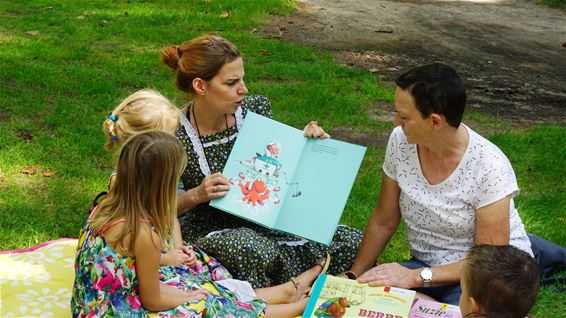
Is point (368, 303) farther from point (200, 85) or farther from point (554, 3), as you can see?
point (554, 3)

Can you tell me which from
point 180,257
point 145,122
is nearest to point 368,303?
point 180,257

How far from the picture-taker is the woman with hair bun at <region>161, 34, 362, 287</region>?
3781 millimetres

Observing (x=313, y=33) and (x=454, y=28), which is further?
(x=454, y=28)

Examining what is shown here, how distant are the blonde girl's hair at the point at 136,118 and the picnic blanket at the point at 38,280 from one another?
749 mm

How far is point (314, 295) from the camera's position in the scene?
11.6ft

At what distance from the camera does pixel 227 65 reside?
12.8 feet

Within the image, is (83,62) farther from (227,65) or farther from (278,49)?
(227,65)

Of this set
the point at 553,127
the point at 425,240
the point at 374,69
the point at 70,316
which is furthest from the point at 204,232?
the point at 374,69

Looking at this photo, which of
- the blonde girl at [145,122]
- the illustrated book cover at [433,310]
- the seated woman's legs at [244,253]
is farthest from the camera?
the seated woman's legs at [244,253]

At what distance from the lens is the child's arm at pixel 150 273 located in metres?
3.00

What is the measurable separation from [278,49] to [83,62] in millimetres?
1870

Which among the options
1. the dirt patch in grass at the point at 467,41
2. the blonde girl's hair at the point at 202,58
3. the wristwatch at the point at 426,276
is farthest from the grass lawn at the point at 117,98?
the blonde girl's hair at the point at 202,58

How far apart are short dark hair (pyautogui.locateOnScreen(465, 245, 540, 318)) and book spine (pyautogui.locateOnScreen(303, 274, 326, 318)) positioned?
85 centimetres

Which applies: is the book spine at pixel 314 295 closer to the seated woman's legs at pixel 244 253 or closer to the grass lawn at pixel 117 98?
the seated woman's legs at pixel 244 253
